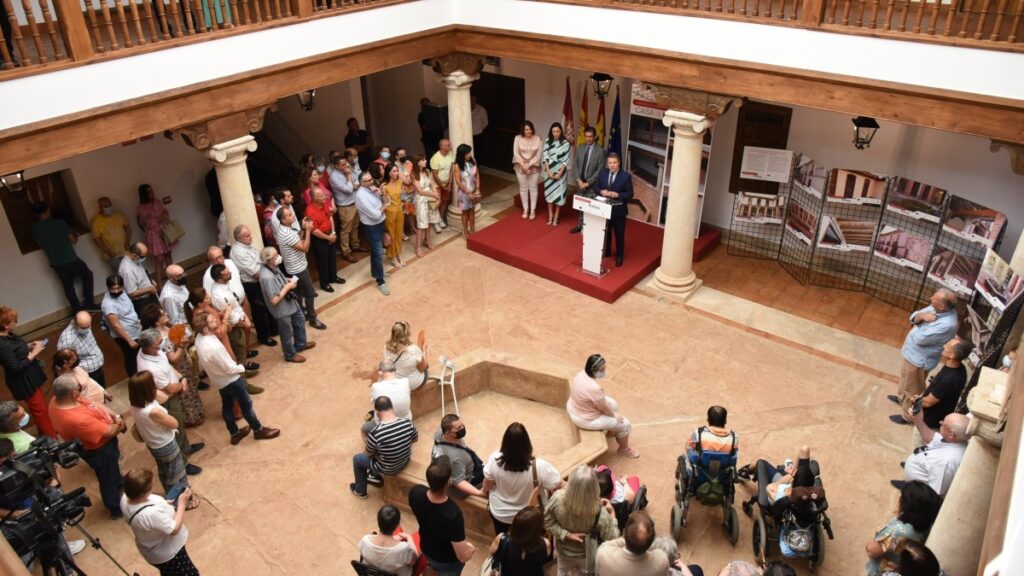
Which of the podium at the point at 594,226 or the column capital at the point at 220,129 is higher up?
the column capital at the point at 220,129

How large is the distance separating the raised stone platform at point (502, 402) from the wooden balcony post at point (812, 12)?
14.1 feet

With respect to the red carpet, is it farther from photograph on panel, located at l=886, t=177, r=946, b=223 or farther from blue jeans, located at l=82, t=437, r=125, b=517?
blue jeans, located at l=82, t=437, r=125, b=517

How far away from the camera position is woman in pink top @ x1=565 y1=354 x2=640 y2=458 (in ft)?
21.1

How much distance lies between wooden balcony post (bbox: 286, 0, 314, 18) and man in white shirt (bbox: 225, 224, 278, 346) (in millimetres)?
A: 2501

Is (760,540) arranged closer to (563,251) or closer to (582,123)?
(563,251)

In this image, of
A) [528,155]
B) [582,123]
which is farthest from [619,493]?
[582,123]

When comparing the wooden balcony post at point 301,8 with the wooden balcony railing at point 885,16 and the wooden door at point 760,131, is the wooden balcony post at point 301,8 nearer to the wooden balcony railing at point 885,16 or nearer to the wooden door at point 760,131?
the wooden balcony railing at point 885,16

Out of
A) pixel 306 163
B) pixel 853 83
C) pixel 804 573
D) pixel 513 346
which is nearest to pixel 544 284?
pixel 513 346

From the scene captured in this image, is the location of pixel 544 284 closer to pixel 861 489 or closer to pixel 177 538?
pixel 861 489

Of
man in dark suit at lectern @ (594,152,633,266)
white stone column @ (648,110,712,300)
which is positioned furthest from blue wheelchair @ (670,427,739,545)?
man in dark suit at lectern @ (594,152,633,266)

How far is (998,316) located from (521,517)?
540cm

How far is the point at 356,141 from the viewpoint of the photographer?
1205 cm

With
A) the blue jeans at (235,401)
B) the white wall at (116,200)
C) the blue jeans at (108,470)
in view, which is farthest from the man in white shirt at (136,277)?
the white wall at (116,200)

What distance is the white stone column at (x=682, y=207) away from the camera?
8.91m
